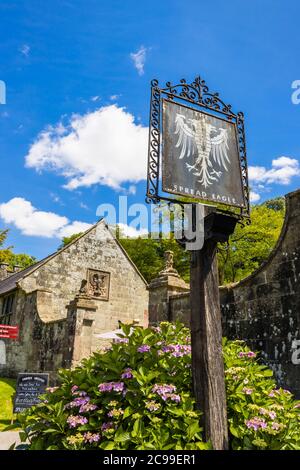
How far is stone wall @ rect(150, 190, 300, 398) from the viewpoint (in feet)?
19.7

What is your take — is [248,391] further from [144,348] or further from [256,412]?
[144,348]

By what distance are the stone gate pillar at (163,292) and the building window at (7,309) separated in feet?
38.5

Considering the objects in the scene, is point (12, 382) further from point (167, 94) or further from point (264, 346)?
point (167, 94)

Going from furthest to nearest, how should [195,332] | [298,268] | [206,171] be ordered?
[298,268]
[206,171]
[195,332]

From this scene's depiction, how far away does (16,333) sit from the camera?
52.4ft

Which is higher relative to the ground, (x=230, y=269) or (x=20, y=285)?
(x=230, y=269)

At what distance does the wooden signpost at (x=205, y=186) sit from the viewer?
140 inches

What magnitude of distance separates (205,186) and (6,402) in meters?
10.1

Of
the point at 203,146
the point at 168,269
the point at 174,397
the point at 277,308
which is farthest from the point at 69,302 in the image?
the point at 174,397

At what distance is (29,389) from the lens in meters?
8.86

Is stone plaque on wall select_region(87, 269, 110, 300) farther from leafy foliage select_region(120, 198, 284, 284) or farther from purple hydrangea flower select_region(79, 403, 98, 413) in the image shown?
purple hydrangea flower select_region(79, 403, 98, 413)

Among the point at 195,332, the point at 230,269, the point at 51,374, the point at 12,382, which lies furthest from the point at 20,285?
the point at 195,332

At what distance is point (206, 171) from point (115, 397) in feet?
8.99

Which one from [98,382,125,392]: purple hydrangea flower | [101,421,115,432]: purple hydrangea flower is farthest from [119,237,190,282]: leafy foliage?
→ [101,421,115,432]: purple hydrangea flower
